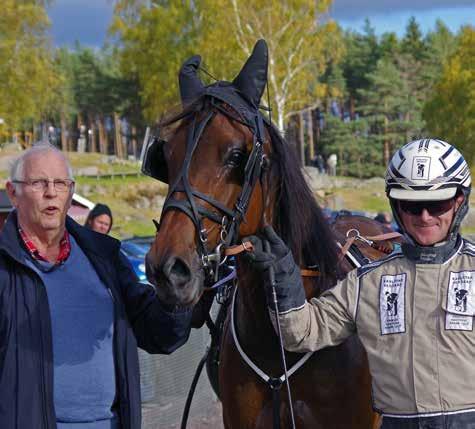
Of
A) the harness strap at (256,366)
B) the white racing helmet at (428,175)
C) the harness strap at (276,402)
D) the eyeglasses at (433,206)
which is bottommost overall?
the harness strap at (276,402)

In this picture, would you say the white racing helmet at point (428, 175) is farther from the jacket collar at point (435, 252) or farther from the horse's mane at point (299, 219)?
the horse's mane at point (299, 219)

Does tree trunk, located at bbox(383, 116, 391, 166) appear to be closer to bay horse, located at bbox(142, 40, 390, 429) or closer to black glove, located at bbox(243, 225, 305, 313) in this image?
bay horse, located at bbox(142, 40, 390, 429)

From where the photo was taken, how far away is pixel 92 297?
346 centimetres

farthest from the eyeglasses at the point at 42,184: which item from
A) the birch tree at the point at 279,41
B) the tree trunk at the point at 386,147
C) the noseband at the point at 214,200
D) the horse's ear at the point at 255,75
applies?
the tree trunk at the point at 386,147

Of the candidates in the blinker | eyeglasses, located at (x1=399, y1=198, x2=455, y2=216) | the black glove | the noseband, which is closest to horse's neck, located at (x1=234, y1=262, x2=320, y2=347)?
the black glove

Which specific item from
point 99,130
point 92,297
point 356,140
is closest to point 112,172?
point 356,140

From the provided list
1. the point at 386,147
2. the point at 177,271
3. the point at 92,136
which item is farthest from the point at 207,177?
the point at 92,136

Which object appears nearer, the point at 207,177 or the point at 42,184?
the point at 207,177

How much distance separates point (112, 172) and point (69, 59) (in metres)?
43.3

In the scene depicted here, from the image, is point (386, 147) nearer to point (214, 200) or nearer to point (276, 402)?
point (276, 402)

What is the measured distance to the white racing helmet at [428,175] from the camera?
125 inches

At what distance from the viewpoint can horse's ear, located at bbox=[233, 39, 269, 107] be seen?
3.58 m

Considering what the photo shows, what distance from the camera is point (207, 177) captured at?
3271 millimetres

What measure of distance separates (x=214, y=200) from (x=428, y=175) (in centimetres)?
79
